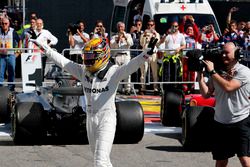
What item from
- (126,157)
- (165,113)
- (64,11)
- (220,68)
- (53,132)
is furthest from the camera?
(64,11)

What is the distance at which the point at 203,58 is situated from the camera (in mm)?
8625

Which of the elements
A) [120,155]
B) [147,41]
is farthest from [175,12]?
[120,155]

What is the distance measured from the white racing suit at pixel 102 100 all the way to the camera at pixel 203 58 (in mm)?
481

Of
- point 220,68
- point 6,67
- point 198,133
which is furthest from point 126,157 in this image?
point 6,67

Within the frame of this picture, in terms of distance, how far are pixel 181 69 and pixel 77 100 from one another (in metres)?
6.95

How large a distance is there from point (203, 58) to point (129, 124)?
3941 millimetres

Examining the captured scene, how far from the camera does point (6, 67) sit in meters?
19.0

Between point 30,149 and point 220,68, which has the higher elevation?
point 220,68

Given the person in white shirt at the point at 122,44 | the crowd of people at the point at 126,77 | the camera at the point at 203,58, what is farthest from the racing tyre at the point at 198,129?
the person in white shirt at the point at 122,44

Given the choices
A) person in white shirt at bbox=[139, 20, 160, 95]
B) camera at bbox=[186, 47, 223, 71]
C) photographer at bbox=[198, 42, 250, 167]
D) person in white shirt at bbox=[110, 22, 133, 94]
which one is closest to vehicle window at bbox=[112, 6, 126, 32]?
person in white shirt at bbox=[139, 20, 160, 95]

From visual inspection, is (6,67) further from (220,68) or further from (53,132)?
(220,68)

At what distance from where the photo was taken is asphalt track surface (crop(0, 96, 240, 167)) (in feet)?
36.1

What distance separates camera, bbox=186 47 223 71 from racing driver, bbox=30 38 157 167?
43 cm

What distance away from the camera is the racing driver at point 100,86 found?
28.6 feet
